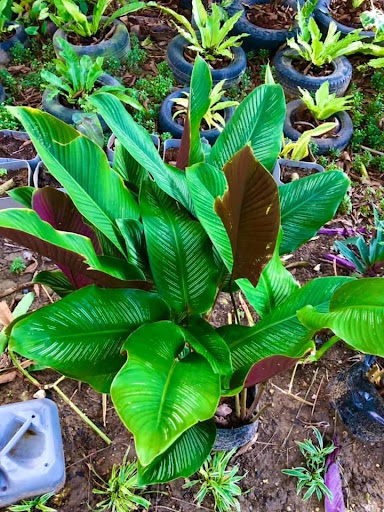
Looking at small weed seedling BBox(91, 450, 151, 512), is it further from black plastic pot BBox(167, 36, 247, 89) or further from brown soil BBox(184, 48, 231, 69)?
brown soil BBox(184, 48, 231, 69)

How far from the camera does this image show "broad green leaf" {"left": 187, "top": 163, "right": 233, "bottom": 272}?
3.37 feet

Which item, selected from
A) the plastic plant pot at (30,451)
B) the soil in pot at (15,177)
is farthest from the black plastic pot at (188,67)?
the plastic plant pot at (30,451)

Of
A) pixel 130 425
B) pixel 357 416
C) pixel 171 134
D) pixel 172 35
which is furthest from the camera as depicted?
pixel 172 35

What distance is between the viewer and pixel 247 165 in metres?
0.84

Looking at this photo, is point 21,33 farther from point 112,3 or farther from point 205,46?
point 205,46

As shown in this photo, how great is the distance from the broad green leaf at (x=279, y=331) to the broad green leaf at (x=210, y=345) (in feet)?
0.20

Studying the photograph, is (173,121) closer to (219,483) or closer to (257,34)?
(257,34)

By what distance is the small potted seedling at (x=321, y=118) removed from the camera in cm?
227

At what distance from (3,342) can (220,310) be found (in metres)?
0.83

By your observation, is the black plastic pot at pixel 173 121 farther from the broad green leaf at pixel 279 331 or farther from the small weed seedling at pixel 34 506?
the small weed seedling at pixel 34 506

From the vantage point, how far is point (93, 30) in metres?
2.62

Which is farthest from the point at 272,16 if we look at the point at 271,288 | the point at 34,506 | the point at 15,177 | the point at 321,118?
the point at 34,506

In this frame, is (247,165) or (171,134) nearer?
(247,165)

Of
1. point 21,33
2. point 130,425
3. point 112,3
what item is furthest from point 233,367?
point 112,3
